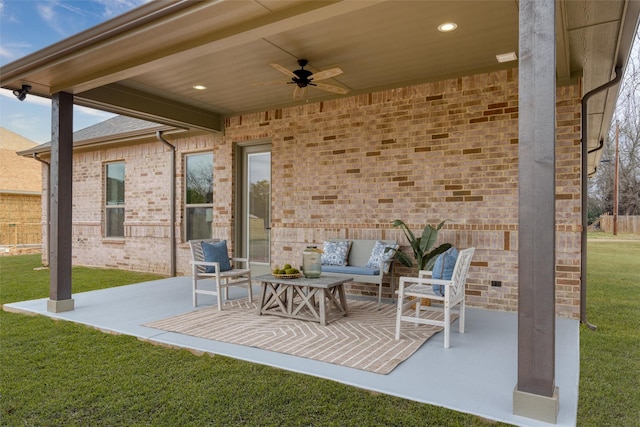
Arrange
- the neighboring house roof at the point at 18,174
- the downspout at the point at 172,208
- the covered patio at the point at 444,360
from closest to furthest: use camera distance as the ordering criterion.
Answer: the covered patio at the point at 444,360 < the downspout at the point at 172,208 < the neighboring house roof at the point at 18,174

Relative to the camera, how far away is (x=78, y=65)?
15.1 feet

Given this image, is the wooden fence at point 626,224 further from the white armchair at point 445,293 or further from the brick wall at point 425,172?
the white armchair at point 445,293

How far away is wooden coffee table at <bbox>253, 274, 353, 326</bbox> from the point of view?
14.8 feet

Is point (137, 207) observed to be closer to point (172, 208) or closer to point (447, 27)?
point (172, 208)

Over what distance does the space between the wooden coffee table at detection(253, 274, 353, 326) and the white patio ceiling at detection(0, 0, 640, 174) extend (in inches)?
102

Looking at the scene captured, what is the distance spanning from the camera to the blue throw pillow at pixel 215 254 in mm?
5609

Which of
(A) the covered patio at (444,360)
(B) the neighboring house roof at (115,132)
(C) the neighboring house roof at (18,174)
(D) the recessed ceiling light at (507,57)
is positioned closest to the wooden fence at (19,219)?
(C) the neighboring house roof at (18,174)

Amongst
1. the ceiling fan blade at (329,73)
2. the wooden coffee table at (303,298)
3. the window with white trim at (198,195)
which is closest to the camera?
the ceiling fan blade at (329,73)

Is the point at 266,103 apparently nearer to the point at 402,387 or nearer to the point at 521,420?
the point at 402,387

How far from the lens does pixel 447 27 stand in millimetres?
4129

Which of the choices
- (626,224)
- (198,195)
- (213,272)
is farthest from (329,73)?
(626,224)

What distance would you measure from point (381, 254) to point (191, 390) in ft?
11.4

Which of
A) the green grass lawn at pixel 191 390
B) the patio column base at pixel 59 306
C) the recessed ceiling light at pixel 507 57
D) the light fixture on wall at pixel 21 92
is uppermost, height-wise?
the recessed ceiling light at pixel 507 57

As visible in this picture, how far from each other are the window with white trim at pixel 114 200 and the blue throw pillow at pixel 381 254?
6.77 meters
